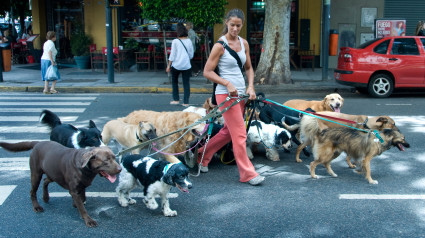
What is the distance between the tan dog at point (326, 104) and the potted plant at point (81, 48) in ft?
42.1

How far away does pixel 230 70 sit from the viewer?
5.36 meters

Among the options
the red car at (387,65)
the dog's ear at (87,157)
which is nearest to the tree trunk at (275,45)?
the red car at (387,65)

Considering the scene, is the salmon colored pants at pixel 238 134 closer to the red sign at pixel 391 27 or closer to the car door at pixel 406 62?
the car door at pixel 406 62

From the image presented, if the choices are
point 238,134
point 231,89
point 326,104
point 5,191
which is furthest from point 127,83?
point 231,89

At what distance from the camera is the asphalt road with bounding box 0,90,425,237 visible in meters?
4.21

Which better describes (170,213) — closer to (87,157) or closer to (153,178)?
(153,178)

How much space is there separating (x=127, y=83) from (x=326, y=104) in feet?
28.3

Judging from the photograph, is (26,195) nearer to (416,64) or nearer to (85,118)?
(85,118)

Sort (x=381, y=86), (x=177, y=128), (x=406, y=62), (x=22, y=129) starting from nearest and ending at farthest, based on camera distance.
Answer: (x=177, y=128), (x=22, y=129), (x=406, y=62), (x=381, y=86)

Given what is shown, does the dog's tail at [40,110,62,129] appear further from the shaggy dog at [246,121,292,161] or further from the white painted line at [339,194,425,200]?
the white painted line at [339,194,425,200]

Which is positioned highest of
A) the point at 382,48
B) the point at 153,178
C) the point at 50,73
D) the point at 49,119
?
the point at 382,48

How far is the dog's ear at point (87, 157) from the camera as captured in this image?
394 centimetres

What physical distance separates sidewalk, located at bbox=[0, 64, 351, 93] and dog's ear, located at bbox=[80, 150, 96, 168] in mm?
9572

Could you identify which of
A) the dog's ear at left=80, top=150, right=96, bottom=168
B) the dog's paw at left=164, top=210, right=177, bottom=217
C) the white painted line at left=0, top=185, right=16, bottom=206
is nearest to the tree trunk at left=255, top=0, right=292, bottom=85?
the white painted line at left=0, top=185, right=16, bottom=206
